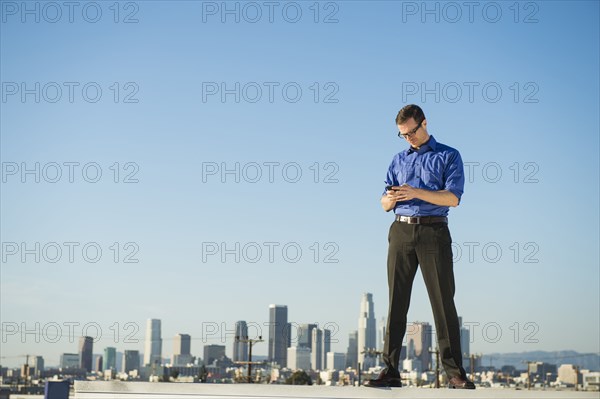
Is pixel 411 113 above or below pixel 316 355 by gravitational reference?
above

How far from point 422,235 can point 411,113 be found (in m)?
0.88

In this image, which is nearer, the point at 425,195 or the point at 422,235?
the point at 425,195

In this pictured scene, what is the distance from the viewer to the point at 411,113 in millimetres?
5738

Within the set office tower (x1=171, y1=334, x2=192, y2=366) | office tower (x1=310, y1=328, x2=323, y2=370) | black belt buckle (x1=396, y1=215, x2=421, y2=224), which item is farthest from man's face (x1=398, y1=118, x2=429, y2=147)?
office tower (x1=171, y1=334, x2=192, y2=366)

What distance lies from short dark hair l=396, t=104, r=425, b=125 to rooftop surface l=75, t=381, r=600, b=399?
203cm

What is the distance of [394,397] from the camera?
4.43 meters

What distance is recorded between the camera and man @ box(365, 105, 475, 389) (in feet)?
17.8

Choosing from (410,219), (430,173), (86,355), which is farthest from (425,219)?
(86,355)

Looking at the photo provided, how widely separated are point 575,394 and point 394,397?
0.97 metres

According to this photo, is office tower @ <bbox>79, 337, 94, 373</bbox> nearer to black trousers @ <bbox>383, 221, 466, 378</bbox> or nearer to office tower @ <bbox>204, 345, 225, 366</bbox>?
office tower @ <bbox>204, 345, 225, 366</bbox>

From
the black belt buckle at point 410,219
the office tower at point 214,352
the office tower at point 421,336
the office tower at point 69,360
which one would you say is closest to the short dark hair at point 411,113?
the black belt buckle at point 410,219

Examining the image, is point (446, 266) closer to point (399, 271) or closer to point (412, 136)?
point (399, 271)

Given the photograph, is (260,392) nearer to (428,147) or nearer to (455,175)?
(455,175)

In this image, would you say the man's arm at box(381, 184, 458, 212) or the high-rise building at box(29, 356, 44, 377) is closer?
the man's arm at box(381, 184, 458, 212)
